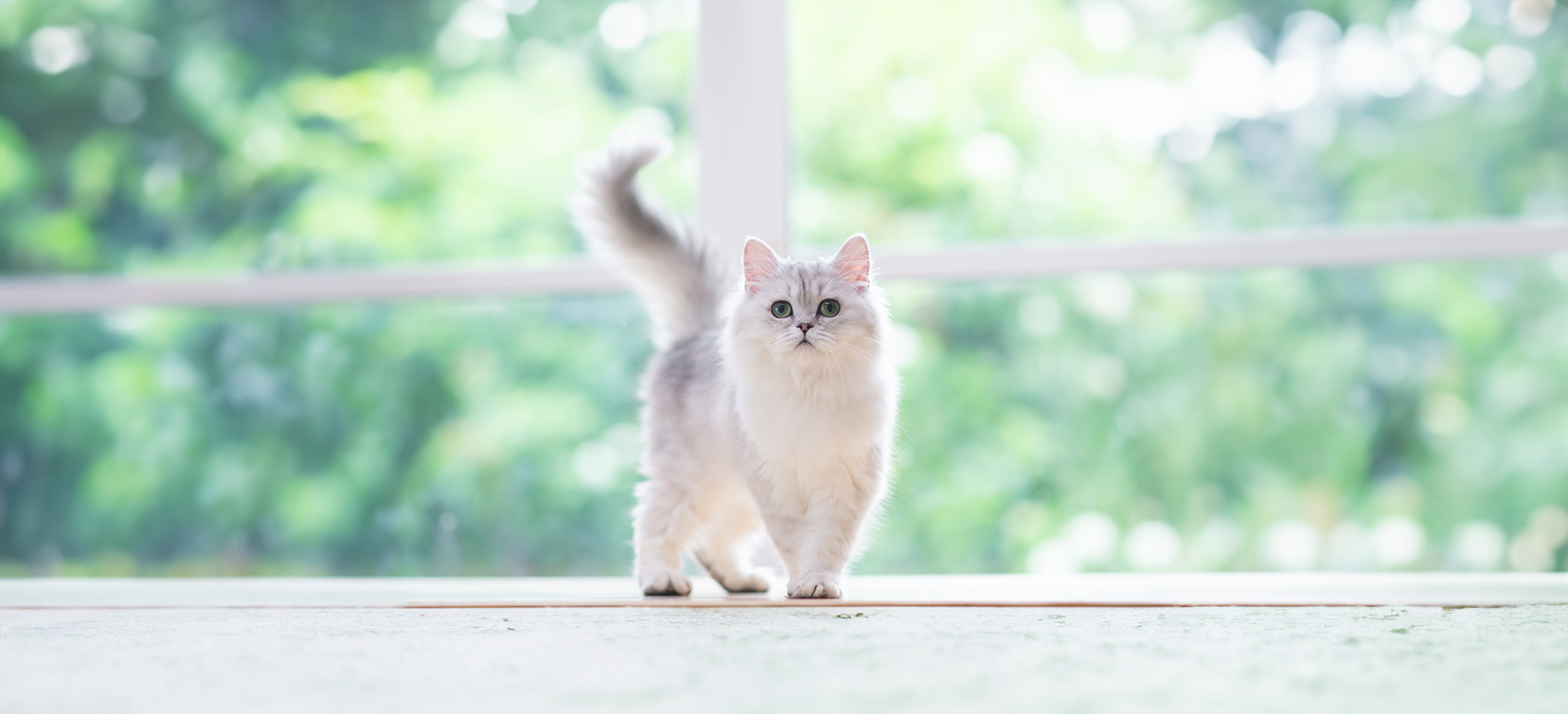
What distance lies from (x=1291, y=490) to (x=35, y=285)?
2965 millimetres

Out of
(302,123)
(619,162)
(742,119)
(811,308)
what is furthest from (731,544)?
(302,123)

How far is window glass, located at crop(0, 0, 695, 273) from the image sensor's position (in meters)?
2.67

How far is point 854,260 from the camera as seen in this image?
1701 millimetres

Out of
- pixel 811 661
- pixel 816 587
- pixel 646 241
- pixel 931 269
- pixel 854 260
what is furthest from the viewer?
pixel 931 269

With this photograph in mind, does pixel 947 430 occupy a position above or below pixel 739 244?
below

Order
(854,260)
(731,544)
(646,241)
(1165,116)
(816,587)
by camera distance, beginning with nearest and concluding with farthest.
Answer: (816,587) → (854,260) → (731,544) → (646,241) → (1165,116)

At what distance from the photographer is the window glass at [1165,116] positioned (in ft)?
7.65

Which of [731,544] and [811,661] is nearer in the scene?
[811,661]

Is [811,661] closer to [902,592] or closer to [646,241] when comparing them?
[902,592]

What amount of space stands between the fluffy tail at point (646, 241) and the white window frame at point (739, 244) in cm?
36

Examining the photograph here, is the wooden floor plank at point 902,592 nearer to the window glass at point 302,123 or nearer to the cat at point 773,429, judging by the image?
the cat at point 773,429

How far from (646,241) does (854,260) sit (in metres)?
0.44

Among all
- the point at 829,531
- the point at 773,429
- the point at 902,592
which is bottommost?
the point at 902,592

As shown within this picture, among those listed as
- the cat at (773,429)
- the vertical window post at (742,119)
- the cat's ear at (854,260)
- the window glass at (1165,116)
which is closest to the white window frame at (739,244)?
the vertical window post at (742,119)
